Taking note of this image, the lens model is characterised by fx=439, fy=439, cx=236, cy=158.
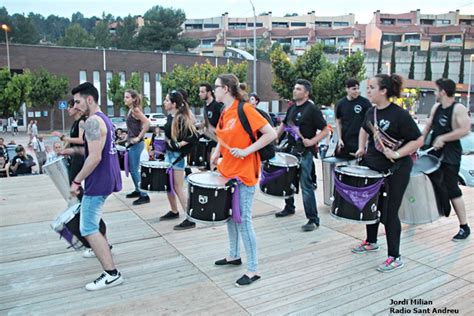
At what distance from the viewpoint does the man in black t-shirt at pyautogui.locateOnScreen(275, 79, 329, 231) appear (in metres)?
5.67

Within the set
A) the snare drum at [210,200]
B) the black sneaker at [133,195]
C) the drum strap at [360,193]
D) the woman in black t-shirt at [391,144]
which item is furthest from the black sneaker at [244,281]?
the black sneaker at [133,195]

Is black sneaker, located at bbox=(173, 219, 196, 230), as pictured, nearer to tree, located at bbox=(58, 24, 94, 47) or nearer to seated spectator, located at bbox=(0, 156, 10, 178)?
seated spectator, located at bbox=(0, 156, 10, 178)

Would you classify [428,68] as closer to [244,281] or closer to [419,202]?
[419,202]

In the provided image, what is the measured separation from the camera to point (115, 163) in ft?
13.7

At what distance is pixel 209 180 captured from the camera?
13.8ft

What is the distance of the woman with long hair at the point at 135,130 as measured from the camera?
697cm

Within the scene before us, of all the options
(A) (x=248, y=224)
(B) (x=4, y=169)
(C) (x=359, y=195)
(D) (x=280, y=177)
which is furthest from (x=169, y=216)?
(B) (x=4, y=169)

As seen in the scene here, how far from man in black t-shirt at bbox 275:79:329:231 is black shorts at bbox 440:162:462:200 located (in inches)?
58.4

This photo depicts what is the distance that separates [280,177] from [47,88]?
116ft

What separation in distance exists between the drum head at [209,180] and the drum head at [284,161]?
123 centimetres

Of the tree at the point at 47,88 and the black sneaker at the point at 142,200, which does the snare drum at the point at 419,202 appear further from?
the tree at the point at 47,88

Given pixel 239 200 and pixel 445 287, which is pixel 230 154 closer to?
pixel 239 200

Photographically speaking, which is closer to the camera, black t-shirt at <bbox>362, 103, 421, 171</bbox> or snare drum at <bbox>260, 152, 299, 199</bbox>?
black t-shirt at <bbox>362, 103, 421, 171</bbox>

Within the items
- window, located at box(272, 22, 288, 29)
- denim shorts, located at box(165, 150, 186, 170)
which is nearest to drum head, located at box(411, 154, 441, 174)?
denim shorts, located at box(165, 150, 186, 170)
